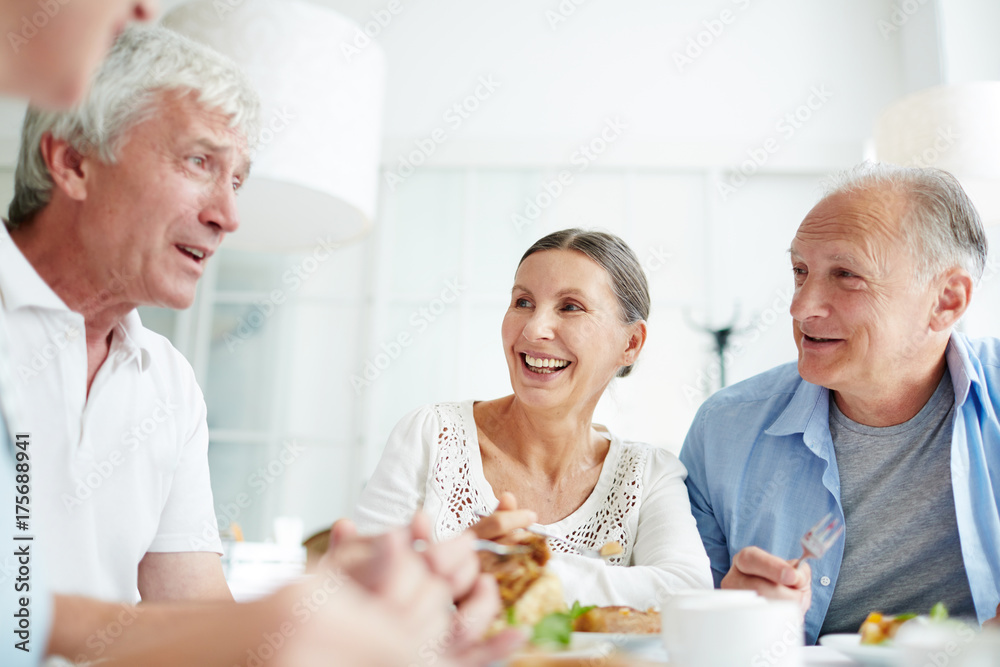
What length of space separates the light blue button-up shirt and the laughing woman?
4.5 inches

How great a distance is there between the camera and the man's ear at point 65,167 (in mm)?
1190

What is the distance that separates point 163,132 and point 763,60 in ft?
14.5

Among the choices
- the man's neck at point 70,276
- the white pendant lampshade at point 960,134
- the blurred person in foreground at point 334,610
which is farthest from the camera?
the white pendant lampshade at point 960,134

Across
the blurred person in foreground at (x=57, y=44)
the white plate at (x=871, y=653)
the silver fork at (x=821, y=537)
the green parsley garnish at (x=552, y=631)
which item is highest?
the blurred person in foreground at (x=57, y=44)

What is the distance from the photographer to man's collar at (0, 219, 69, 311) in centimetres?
108

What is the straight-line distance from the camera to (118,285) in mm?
1188

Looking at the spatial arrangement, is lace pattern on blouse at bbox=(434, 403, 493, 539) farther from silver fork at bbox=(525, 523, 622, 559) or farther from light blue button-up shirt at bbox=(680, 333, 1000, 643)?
Result: light blue button-up shirt at bbox=(680, 333, 1000, 643)

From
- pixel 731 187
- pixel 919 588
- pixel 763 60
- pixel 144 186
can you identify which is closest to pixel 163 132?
pixel 144 186

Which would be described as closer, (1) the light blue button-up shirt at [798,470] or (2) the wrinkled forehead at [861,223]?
(1) the light blue button-up shirt at [798,470]
